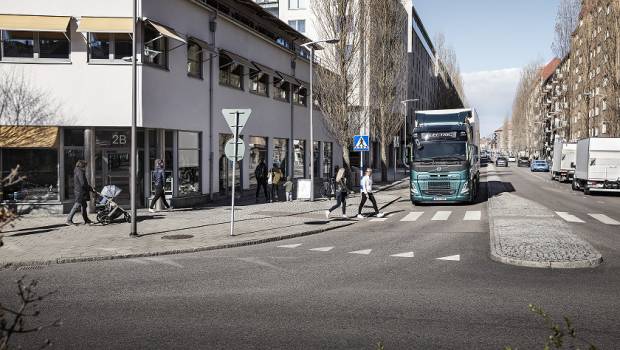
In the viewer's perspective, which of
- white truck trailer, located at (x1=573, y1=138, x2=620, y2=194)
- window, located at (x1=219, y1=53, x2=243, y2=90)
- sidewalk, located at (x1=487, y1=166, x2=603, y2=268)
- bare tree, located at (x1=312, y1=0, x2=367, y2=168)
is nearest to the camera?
sidewalk, located at (x1=487, y1=166, x2=603, y2=268)

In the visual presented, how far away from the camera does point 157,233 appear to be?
13.8 m

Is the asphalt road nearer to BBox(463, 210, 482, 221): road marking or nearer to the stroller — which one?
BBox(463, 210, 482, 221): road marking

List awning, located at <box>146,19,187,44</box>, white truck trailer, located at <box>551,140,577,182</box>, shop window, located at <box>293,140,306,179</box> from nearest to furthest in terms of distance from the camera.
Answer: awning, located at <box>146,19,187,44</box> → shop window, located at <box>293,140,306,179</box> → white truck trailer, located at <box>551,140,577,182</box>

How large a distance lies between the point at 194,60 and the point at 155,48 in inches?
101

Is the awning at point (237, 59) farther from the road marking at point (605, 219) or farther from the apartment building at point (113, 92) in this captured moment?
the road marking at point (605, 219)

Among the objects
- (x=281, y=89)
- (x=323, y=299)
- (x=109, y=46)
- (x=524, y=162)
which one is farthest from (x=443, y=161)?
(x=524, y=162)

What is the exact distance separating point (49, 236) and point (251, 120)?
13.7m

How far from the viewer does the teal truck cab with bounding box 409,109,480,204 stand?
2105cm

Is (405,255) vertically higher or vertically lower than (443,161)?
lower

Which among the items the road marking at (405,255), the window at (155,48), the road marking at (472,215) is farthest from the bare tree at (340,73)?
the road marking at (405,255)

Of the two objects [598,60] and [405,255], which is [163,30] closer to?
[405,255]

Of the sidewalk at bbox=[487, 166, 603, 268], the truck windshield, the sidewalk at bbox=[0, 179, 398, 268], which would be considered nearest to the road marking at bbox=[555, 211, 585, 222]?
the sidewalk at bbox=[487, 166, 603, 268]

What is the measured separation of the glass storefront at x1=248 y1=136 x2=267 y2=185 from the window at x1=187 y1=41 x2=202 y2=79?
559cm

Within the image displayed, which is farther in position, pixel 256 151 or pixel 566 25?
pixel 566 25
